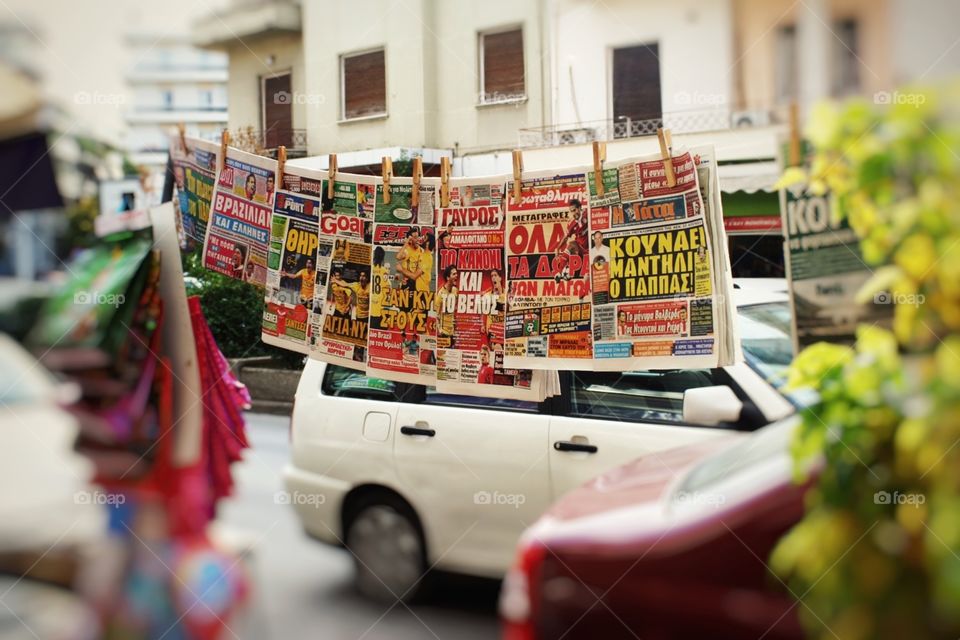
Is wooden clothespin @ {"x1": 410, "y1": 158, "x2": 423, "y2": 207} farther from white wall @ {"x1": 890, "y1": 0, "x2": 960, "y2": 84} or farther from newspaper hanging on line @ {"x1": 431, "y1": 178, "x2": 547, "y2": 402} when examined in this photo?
white wall @ {"x1": 890, "y1": 0, "x2": 960, "y2": 84}

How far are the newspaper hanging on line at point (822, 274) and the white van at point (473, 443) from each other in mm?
665

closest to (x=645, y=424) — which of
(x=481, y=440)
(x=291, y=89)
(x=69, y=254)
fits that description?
(x=481, y=440)

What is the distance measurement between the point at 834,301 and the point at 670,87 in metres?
2.38

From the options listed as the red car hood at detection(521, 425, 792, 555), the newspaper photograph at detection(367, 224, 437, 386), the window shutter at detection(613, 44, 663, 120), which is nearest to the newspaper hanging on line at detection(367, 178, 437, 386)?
the newspaper photograph at detection(367, 224, 437, 386)

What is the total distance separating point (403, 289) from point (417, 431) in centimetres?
60

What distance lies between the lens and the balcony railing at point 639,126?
3549 mm

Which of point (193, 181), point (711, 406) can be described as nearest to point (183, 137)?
point (193, 181)

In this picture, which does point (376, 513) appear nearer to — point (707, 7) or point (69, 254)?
point (69, 254)

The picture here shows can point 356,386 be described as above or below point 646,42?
below

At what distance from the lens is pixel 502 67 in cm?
357

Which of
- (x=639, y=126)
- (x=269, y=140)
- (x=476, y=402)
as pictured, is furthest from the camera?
(x=639, y=126)

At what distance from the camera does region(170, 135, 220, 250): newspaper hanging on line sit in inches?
109

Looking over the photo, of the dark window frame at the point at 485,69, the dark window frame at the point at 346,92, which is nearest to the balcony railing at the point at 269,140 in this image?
the dark window frame at the point at 346,92

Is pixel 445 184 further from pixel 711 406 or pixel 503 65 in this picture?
pixel 503 65
